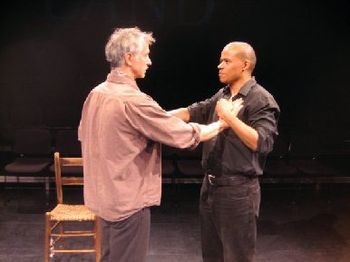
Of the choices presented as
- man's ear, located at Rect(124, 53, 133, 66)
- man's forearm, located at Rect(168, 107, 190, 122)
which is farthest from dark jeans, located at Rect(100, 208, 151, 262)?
man's forearm, located at Rect(168, 107, 190, 122)

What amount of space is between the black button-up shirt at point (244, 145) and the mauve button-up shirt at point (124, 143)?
401mm

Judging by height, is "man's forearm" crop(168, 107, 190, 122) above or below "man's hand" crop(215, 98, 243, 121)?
below

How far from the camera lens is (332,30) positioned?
6.75m

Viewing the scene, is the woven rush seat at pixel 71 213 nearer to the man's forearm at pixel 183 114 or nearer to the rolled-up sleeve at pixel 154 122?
the man's forearm at pixel 183 114

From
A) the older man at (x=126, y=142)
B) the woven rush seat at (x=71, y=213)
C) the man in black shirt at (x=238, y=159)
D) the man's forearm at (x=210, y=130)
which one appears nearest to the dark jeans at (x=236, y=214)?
the man in black shirt at (x=238, y=159)

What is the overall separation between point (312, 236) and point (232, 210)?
2311 mm

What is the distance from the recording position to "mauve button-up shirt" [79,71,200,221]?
2268 mm

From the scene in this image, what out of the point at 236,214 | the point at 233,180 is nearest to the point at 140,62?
the point at 233,180

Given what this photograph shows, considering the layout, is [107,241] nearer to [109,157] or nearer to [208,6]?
[109,157]

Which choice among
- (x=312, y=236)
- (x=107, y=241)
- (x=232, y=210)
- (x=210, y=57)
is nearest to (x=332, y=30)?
(x=210, y=57)

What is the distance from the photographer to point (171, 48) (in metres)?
6.55

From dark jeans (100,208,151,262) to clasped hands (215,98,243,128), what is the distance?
2.15ft

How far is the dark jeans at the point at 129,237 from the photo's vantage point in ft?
7.92

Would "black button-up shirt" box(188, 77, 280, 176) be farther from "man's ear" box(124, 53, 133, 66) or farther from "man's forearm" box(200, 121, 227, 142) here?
"man's ear" box(124, 53, 133, 66)
